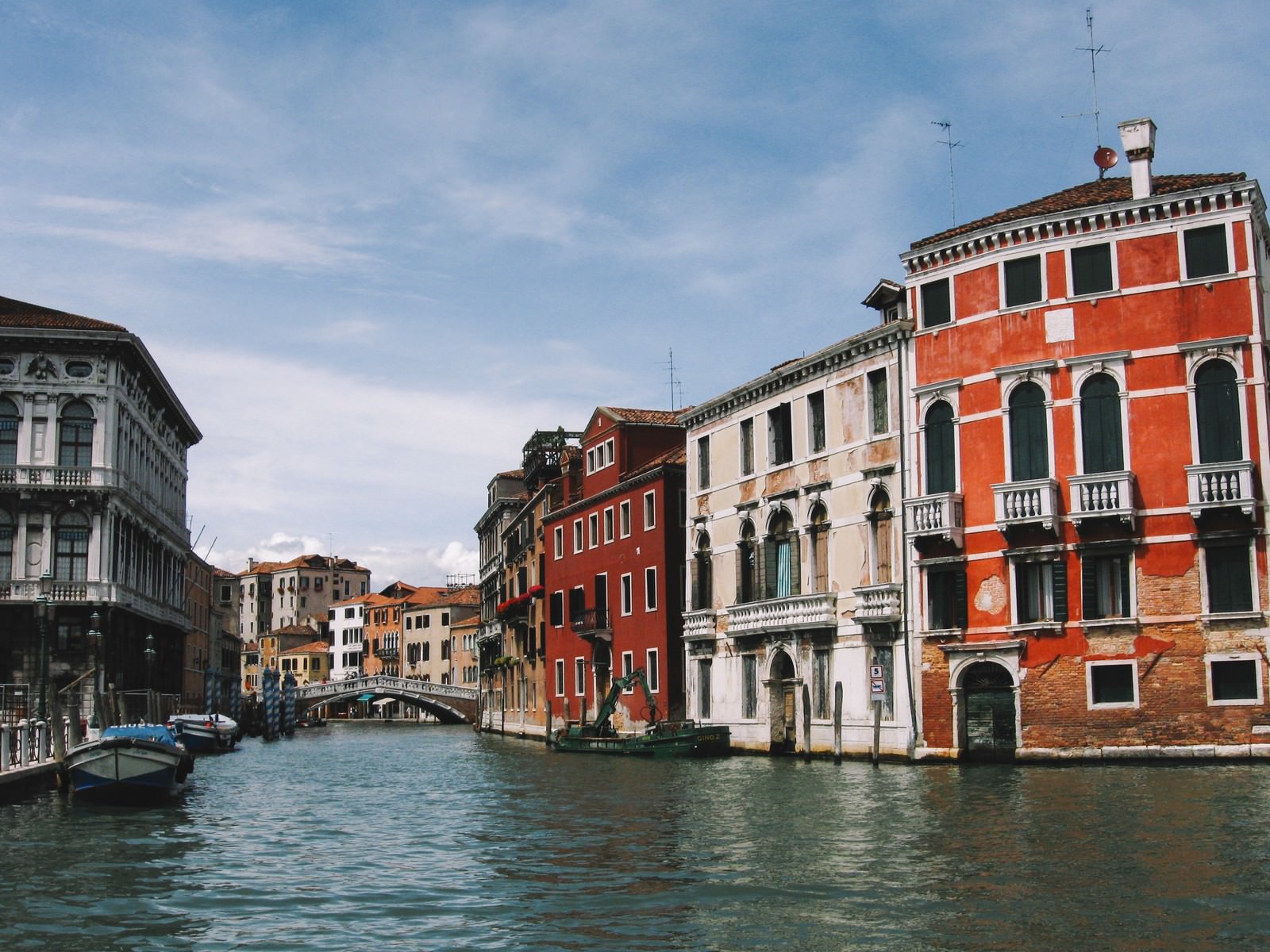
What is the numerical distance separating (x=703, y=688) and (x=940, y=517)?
11.3 metres

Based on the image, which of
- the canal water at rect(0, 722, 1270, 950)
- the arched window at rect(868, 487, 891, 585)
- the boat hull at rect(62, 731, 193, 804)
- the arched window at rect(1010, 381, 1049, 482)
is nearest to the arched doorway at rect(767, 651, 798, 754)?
the arched window at rect(868, 487, 891, 585)

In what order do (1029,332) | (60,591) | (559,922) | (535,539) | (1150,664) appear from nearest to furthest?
(559,922) < (1150,664) < (1029,332) < (60,591) < (535,539)

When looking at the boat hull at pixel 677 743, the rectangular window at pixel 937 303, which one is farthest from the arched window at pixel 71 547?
the rectangular window at pixel 937 303

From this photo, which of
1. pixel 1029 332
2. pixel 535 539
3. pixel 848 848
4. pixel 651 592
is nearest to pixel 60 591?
pixel 651 592

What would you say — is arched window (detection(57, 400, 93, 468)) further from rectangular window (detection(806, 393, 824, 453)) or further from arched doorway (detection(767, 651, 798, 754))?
rectangular window (detection(806, 393, 824, 453))

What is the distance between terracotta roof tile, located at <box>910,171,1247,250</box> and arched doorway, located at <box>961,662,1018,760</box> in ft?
28.3

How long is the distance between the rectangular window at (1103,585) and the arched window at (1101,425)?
1.67 m

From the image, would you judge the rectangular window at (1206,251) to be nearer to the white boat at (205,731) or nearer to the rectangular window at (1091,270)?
the rectangular window at (1091,270)

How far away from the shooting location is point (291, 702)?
69.0m

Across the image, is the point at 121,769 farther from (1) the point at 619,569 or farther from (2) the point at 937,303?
(1) the point at 619,569

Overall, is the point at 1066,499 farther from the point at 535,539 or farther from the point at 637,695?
the point at 535,539

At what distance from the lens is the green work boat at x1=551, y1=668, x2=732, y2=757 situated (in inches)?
1373

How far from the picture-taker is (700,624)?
37.9 meters

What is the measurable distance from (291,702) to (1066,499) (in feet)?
162
